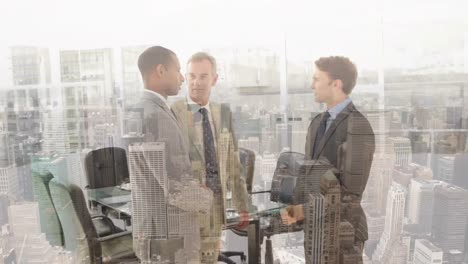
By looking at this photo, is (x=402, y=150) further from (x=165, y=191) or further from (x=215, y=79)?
(x=165, y=191)

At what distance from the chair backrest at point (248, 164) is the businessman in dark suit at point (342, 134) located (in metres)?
0.23

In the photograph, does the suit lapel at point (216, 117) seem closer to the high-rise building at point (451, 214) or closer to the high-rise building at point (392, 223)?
the high-rise building at point (392, 223)

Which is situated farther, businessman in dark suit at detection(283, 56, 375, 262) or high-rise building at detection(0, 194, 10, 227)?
high-rise building at detection(0, 194, 10, 227)

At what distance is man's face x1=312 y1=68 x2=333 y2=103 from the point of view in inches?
46.7

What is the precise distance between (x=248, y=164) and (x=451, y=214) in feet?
3.08

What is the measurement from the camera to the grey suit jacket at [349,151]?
114cm

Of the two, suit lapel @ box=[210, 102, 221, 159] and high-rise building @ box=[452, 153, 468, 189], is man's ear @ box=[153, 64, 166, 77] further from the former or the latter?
high-rise building @ box=[452, 153, 468, 189]

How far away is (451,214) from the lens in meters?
1.35

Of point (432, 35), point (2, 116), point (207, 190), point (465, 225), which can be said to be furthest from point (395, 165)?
point (2, 116)

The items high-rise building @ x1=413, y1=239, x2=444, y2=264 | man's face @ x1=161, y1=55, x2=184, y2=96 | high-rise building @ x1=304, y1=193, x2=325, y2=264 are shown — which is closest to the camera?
man's face @ x1=161, y1=55, x2=184, y2=96

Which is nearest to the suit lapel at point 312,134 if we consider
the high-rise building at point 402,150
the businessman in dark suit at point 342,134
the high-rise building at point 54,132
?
the businessman in dark suit at point 342,134

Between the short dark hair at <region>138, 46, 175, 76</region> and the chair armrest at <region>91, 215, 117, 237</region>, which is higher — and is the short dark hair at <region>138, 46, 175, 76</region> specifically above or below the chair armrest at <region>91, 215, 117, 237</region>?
above

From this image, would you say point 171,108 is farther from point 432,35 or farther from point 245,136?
point 432,35

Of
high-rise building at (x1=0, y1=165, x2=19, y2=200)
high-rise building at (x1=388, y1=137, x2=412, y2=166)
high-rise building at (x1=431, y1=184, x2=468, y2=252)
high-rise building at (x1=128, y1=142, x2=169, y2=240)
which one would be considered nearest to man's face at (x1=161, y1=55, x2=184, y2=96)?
high-rise building at (x1=128, y1=142, x2=169, y2=240)
